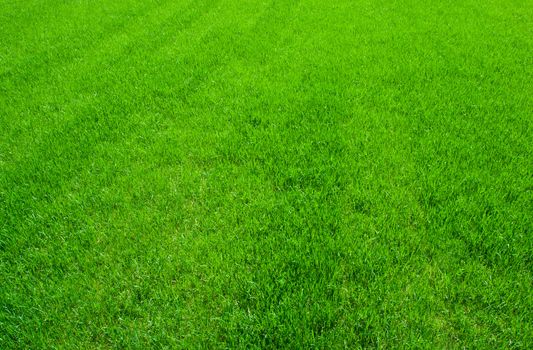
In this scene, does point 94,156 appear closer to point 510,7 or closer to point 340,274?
point 340,274

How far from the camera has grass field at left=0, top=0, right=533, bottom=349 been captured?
3066 mm

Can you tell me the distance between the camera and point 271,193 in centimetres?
430

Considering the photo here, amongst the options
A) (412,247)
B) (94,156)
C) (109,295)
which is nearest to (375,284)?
(412,247)

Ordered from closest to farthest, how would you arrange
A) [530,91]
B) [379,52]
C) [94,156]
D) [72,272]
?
[72,272]
[94,156]
[530,91]
[379,52]

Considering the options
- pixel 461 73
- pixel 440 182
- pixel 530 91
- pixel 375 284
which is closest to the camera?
pixel 375 284

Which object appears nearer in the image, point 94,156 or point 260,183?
point 260,183

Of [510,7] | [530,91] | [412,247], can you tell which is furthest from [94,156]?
[510,7]

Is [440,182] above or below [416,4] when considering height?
below

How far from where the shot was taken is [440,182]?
4301 millimetres

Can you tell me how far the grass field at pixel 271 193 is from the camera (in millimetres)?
3066

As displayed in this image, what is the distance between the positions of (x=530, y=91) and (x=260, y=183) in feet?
15.5

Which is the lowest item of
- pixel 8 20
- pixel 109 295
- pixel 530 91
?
pixel 109 295

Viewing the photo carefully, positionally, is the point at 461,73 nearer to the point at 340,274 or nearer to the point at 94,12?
the point at 340,274

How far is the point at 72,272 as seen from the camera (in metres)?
3.51
